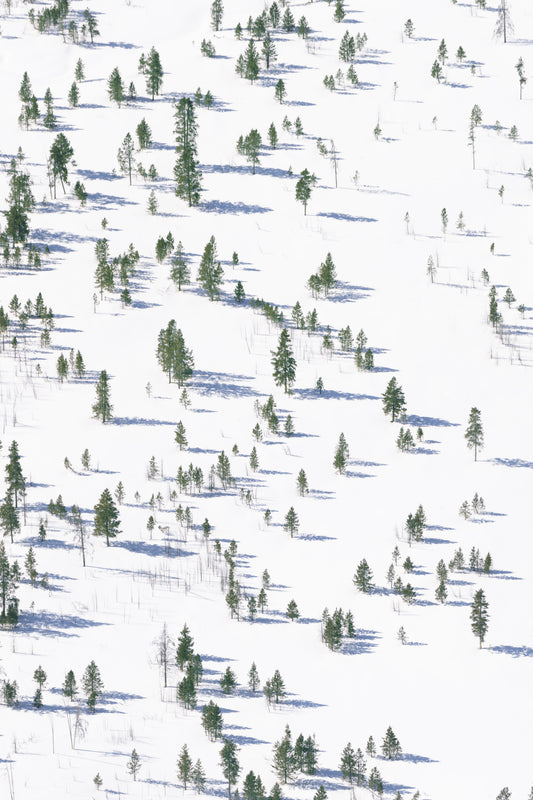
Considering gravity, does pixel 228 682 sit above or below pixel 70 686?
below

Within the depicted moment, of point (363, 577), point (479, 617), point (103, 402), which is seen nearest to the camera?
point (479, 617)

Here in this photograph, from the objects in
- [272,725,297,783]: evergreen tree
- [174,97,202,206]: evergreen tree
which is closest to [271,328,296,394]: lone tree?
[174,97,202,206]: evergreen tree

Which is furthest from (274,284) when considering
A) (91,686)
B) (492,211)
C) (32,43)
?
(32,43)

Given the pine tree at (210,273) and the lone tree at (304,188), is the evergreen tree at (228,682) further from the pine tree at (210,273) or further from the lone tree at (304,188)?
the lone tree at (304,188)

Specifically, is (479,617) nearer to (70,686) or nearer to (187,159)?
(70,686)

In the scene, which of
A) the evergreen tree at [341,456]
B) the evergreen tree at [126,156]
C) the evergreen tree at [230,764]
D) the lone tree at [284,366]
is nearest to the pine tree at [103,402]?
the lone tree at [284,366]

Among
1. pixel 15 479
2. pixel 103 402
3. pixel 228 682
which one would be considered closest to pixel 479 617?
pixel 228 682
